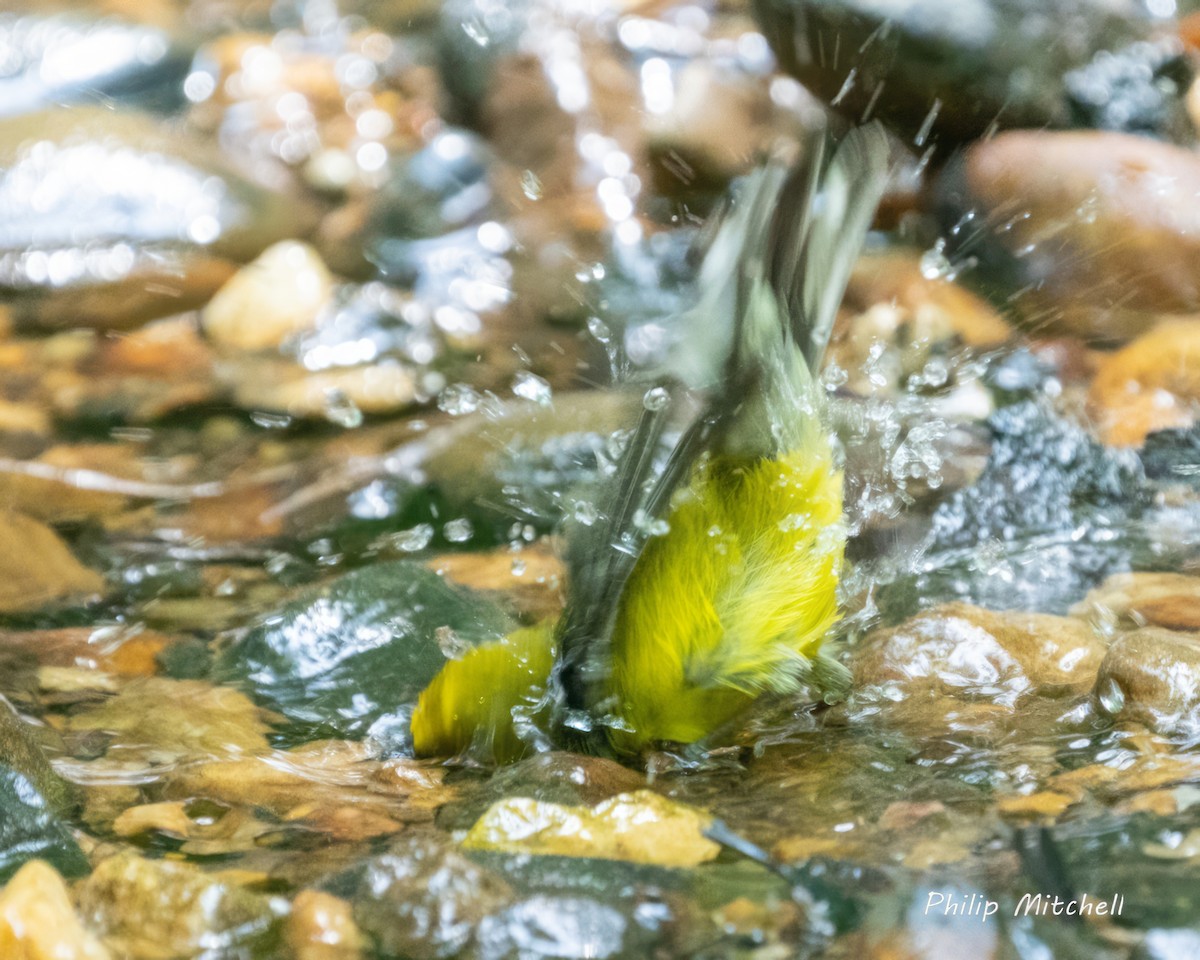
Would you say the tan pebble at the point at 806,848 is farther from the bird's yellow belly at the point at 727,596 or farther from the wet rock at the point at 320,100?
the wet rock at the point at 320,100

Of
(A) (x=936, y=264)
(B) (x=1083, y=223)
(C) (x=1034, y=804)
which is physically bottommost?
(C) (x=1034, y=804)

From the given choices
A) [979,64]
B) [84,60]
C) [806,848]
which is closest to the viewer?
[806,848]

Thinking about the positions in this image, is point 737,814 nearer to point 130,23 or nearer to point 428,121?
point 428,121

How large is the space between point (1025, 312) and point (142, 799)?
278cm

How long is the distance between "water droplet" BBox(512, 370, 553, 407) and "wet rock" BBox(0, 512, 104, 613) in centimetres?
120

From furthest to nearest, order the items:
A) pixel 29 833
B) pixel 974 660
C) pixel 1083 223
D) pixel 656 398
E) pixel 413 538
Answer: pixel 1083 223, pixel 413 538, pixel 974 660, pixel 656 398, pixel 29 833

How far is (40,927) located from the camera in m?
1.09

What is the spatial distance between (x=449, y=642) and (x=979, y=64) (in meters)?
2.60

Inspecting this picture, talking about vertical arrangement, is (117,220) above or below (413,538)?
above

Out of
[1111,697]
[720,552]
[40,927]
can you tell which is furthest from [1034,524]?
[40,927]

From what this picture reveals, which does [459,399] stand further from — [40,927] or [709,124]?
[40,927]

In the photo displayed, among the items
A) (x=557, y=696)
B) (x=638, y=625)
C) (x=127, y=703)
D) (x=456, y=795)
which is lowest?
(x=127, y=703)

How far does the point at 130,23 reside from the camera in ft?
18.2

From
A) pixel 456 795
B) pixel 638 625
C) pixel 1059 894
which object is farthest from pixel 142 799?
pixel 1059 894
